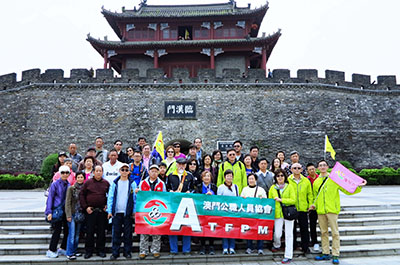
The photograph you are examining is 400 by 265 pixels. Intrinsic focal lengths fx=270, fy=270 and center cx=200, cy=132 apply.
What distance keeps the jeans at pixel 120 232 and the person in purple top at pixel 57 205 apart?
83 cm

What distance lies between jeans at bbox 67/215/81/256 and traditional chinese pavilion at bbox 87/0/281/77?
1280 centimetres

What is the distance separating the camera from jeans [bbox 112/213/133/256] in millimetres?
3965

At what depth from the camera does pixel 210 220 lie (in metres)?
4.21

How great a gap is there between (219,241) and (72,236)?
234 cm

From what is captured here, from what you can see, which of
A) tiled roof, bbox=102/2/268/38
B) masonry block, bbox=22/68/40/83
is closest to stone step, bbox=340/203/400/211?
tiled roof, bbox=102/2/268/38

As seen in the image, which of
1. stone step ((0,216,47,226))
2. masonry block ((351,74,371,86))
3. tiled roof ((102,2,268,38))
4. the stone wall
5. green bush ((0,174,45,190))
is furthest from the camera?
tiled roof ((102,2,268,38))

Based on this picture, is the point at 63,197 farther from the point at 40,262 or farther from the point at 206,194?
the point at 206,194

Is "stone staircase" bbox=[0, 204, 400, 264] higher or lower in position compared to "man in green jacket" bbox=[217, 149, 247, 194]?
lower

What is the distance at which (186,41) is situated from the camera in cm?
1551

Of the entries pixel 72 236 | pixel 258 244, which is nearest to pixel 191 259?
pixel 258 244

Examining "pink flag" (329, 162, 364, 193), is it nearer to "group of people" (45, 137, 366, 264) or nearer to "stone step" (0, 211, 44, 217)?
"group of people" (45, 137, 366, 264)

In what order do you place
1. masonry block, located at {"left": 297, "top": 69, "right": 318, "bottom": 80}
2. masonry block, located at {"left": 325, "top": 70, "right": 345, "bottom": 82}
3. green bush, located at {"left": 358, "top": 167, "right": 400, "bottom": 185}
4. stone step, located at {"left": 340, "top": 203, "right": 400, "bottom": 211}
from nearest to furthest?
stone step, located at {"left": 340, "top": 203, "right": 400, "bottom": 211}, green bush, located at {"left": 358, "top": 167, "right": 400, "bottom": 185}, masonry block, located at {"left": 297, "top": 69, "right": 318, "bottom": 80}, masonry block, located at {"left": 325, "top": 70, "right": 345, "bottom": 82}

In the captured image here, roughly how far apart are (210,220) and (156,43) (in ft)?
43.7

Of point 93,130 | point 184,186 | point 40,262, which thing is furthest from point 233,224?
point 93,130
